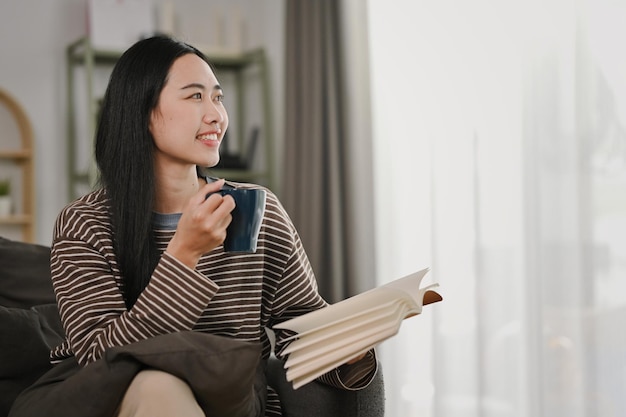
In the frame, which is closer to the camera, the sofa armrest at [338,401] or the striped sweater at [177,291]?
the striped sweater at [177,291]

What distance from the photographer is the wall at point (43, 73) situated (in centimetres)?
411

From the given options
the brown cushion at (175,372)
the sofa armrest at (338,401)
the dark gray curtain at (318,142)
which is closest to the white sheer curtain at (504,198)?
the dark gray curtain at (318,142)

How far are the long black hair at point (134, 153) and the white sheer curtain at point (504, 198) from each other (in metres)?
1.42

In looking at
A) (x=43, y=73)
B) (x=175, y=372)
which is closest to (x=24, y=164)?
(x=43, y=73)

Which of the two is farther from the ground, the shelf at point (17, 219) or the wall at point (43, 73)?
the wall at point (43, 73)

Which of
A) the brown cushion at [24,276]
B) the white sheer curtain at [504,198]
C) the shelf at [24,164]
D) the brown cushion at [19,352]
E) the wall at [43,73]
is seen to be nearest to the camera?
the brown cushion at [19,352]

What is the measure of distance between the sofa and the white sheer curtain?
1203mm

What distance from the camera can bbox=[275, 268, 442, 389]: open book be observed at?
4.49 ft

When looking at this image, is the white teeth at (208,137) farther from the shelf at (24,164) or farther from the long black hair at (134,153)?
the shelf at (24,164)

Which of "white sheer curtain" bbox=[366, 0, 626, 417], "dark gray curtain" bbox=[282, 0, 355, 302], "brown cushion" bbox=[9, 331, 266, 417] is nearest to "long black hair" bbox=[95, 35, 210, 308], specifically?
"brown cushion" bbox=[9, 331, 266, 417]

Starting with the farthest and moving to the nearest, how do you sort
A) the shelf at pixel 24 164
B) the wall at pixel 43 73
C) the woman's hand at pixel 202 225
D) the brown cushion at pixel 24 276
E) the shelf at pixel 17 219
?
the wall at pixel 43 73 < the shelf at pixel 24 164 < the shelf at pixel 17 219 < the brown cushion at pixel 24 276 < the woman's hand at pixel 202 225

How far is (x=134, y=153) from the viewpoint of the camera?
1.72m

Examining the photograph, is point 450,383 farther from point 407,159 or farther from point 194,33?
point 194,33

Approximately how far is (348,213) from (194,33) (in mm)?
1358
